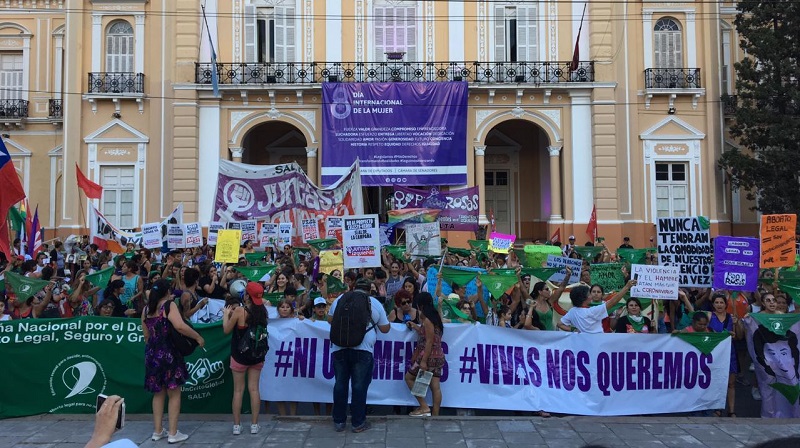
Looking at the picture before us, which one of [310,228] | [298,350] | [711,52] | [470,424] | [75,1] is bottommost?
[470,424]

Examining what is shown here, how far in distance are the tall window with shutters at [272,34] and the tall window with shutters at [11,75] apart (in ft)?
32.8

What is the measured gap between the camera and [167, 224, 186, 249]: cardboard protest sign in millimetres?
15812

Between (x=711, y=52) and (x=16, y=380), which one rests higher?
(x=711, y=52)

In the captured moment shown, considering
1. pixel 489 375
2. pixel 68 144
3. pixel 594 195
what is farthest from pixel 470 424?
pixel 68 144

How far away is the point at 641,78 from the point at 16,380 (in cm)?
2165

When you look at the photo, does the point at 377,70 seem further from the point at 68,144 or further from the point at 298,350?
the point at 298,350

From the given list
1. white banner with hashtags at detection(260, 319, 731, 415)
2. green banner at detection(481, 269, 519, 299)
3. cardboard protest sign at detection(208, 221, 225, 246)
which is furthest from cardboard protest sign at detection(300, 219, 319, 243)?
white banner with hashtags at detection(260, 319, 731, 415)

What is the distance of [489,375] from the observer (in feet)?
27.2

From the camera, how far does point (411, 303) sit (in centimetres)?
861

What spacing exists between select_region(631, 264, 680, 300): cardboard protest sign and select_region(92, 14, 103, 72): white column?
841 inches

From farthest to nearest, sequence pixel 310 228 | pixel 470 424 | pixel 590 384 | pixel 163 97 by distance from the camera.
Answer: pixel 163 97, pixel 310 228, pixel 590 384, pixel 470 424

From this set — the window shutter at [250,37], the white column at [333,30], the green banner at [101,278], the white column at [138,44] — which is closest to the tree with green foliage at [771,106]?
the white column at [333,30]

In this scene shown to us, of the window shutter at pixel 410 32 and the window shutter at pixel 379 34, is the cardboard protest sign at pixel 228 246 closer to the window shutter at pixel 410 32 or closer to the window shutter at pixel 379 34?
the window shutter at pixel 379 34

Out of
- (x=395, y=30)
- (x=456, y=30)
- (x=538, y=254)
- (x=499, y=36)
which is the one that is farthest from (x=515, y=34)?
(x=538, y=254)
